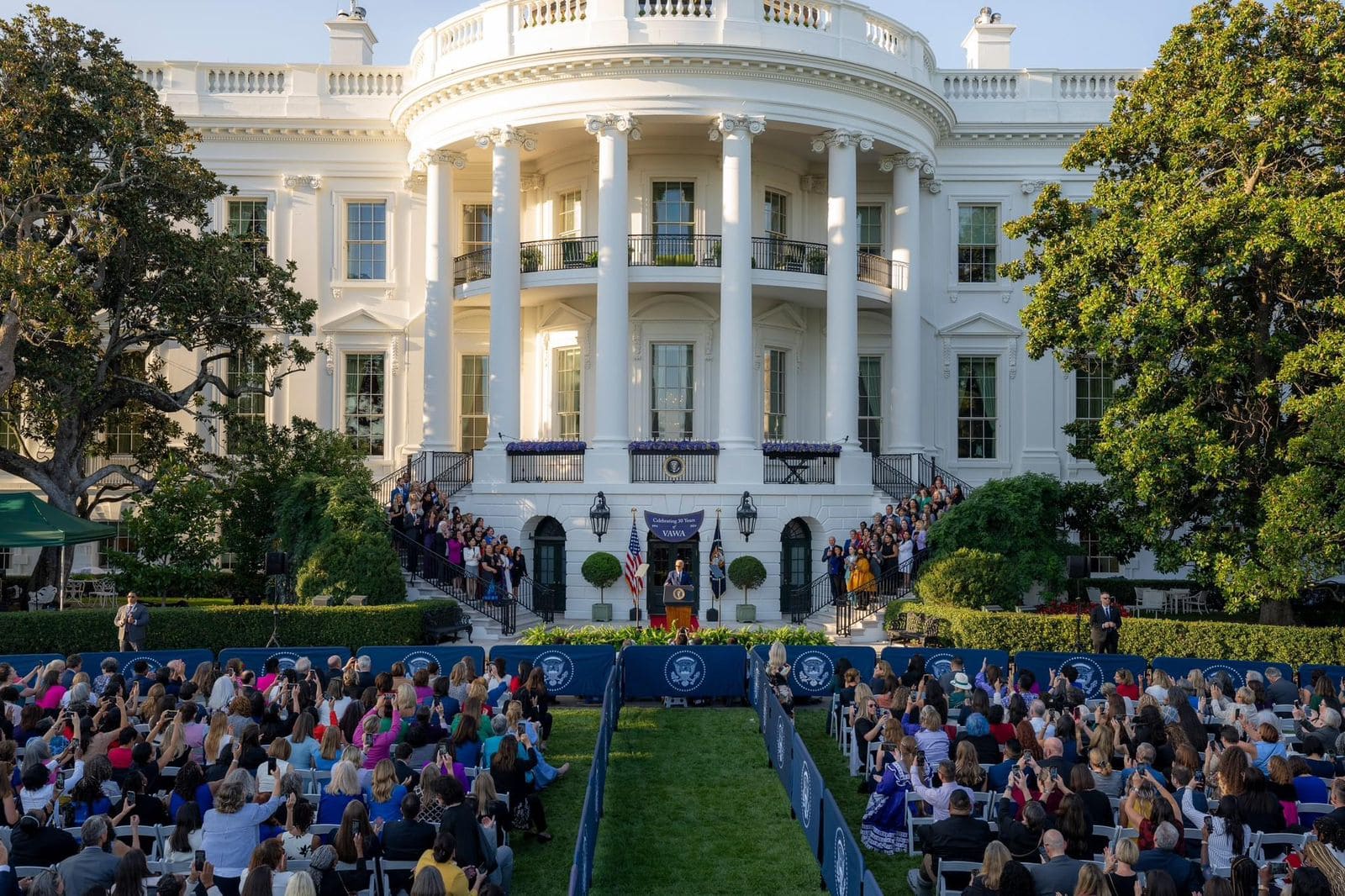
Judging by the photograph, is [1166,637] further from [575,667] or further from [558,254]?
[558,254]

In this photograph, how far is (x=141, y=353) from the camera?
89.5ft

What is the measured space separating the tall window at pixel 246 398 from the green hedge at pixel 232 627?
662cm

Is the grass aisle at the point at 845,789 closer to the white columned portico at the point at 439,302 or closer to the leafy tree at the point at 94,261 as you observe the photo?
the leafy tree at the point at 94,261

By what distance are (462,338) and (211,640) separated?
14.7 meters

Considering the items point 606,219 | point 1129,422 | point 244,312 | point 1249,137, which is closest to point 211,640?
point 244,312

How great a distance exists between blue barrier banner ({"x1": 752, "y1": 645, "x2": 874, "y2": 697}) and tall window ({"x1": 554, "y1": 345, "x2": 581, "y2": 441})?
603 inches

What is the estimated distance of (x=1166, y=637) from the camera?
2038 centimetres

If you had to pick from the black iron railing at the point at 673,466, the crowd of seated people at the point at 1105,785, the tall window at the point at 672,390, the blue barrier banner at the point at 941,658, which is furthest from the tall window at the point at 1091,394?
the crowd of seated people at the point at 1105,785

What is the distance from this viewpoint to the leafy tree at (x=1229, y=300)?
19719mm

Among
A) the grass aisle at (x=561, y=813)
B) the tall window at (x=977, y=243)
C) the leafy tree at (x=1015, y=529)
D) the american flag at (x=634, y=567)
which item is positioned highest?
the tall window at (x=977, y=243)

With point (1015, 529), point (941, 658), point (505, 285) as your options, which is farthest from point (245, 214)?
point (941, 658)

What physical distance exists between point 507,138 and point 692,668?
16.5 metres

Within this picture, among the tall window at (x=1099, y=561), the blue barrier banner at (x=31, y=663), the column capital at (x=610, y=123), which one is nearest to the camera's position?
the blue barrier banner at (x=31, y=663)

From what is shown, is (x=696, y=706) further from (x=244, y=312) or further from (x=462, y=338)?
(x=462, y=338)
